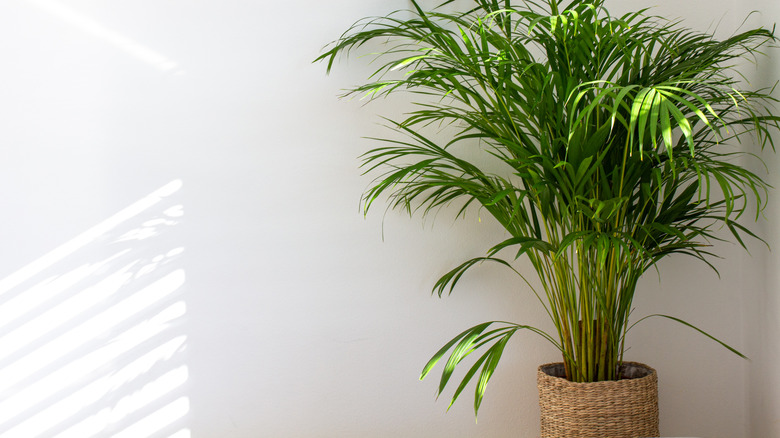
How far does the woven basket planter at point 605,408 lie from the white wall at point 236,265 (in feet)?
1.55

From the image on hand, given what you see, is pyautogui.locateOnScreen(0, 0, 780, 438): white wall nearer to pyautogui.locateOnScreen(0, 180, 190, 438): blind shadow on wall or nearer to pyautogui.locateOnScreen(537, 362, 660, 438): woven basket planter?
pyautogui.locateOnScreen(0, 180, 190, 438): blind shadow on wall

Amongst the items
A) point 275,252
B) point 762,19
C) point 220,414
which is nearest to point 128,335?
point 220,414

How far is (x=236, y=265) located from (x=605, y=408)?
1250mm

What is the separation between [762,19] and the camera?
2.13 m

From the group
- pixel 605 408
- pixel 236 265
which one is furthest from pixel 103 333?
pixel 605 408

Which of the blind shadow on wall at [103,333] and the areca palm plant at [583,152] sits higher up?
the areca palm plant at [583,152]

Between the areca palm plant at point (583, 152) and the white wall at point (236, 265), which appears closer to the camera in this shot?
the areca palm plant at point (583, 152)

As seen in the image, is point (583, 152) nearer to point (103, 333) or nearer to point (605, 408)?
point (605, 408)

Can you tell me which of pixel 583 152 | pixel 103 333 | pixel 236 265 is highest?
pixel 583 152

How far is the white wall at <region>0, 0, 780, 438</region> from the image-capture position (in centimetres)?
219

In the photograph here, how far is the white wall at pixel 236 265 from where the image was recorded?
2188 millimetres

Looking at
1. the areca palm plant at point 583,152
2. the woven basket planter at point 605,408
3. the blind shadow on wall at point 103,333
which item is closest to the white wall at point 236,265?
the blind shadow on wall at point 103,333

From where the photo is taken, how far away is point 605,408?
1795 millimetres

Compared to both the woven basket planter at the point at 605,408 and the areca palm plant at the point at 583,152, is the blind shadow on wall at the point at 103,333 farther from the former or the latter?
the woven basket planter at the point at 605,408
